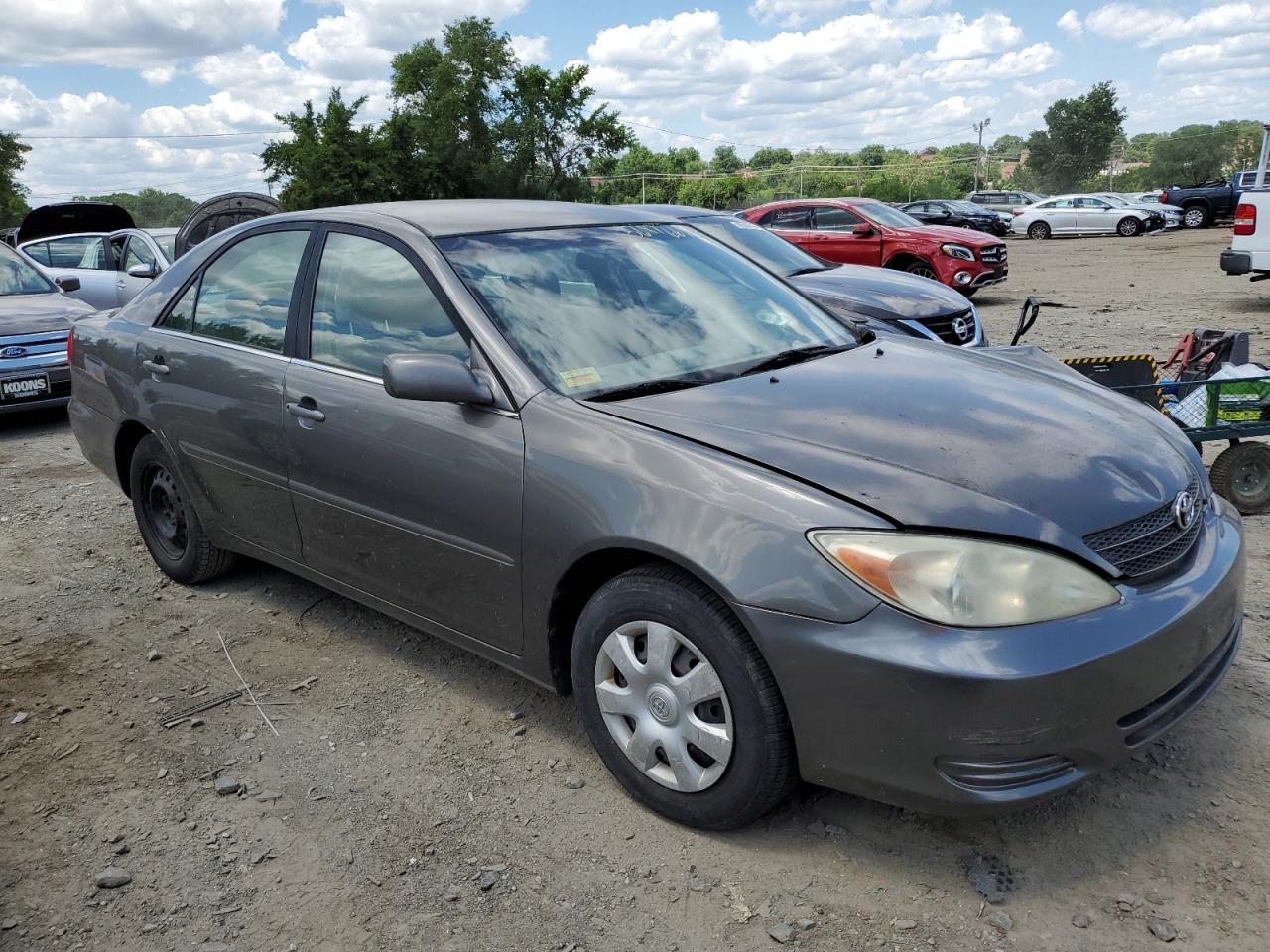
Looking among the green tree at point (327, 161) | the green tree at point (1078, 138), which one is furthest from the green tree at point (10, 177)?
the green tree at point (1078, 138)

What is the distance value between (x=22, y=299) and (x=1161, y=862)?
957cm

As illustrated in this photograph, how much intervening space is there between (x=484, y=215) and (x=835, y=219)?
1229 centimetres

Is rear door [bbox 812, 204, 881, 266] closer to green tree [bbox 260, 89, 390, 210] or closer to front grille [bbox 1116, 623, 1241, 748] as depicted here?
front grille [bbox 1116, 623, 1241, 748]

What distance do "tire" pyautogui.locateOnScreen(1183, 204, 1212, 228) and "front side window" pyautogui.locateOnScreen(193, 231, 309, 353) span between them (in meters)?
35.1

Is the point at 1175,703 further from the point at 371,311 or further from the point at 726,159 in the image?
the point at 726,159

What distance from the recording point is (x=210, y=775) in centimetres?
322

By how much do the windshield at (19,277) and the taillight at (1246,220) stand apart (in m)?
12.7

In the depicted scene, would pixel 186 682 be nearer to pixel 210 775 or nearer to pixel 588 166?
pixel 210 775

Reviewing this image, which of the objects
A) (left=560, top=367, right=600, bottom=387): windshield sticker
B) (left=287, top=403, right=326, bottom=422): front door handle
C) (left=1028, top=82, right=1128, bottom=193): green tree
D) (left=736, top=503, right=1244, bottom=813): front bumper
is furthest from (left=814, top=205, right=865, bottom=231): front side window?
(left=1028, top=82, right=1128, bottom=193): green tree

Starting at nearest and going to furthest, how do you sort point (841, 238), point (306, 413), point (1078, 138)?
1. point (306, 413)
2. point (841, 238)
3. point (1078, 138)

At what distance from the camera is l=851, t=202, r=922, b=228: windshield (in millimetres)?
14656

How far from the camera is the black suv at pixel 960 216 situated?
32.4 metres

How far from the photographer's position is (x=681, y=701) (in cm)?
266

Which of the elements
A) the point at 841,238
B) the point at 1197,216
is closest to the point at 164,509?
the point at 841,238
